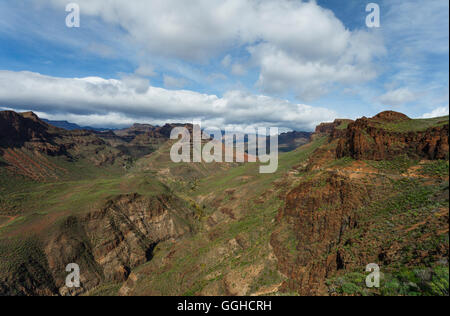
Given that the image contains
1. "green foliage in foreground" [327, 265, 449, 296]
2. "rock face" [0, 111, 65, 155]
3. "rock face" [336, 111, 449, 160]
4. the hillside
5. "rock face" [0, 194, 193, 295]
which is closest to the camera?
"green foliage in foreground" [327, 265, 449, 296]

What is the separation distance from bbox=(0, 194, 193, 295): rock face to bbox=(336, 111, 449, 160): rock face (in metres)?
63.5

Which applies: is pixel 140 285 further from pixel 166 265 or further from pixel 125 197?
pixel 125 197

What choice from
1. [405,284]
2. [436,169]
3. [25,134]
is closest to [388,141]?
[436,169]

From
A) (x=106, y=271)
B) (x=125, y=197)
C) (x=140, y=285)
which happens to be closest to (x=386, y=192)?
(x=140, y=285)

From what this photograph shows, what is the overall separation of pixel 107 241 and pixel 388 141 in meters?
72.4

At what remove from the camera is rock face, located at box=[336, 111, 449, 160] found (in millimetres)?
21717

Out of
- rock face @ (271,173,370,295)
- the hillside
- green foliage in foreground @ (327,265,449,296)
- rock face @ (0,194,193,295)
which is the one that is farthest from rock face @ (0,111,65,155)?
green foliage in foreground @ (327,265,449,296)

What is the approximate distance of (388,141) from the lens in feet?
92.4

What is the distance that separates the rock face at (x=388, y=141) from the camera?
21717 millimetres

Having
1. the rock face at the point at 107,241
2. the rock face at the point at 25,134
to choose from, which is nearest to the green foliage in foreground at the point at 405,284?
the rock face at the point at 107,241

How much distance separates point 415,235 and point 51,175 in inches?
6604

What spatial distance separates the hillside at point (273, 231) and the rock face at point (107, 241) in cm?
28

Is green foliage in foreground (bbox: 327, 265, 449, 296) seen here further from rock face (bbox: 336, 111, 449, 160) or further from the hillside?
rock face (bbox: 336, 111, 449, 160)

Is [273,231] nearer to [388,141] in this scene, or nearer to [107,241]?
[388,141]
